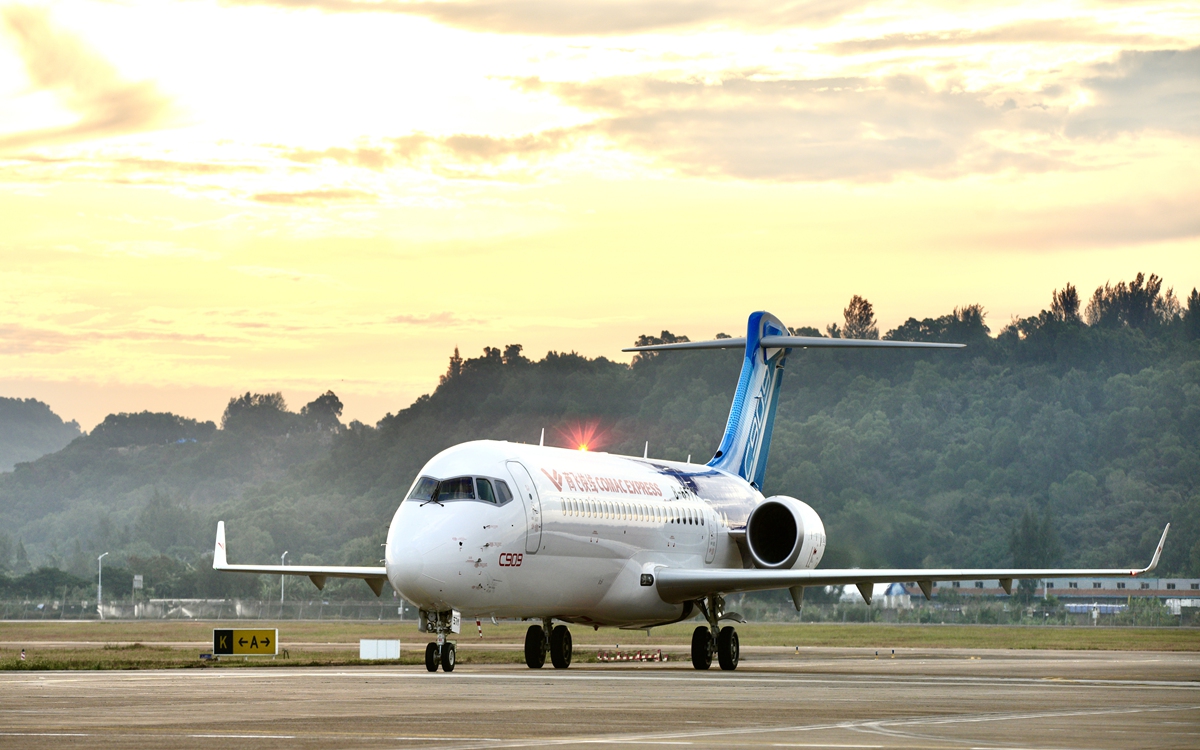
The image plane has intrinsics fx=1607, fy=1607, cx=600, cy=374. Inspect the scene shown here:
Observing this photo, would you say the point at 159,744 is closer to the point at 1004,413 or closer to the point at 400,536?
the point at 400,536

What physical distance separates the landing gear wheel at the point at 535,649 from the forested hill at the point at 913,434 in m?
39.8

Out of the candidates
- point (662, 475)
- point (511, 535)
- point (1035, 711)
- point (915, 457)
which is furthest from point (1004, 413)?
point (1035, 711)

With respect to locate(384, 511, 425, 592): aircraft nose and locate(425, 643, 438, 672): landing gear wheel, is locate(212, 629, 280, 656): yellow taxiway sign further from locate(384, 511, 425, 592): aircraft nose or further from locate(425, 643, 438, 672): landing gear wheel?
locate(384, 511, 425, 592): aircraft nose

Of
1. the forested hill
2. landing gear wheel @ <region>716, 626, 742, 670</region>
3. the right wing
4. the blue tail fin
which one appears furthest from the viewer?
the forested hill

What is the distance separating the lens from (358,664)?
3684 centimetres

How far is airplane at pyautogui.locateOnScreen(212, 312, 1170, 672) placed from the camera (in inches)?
1168

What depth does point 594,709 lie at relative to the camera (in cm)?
1972

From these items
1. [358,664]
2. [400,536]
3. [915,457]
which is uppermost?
[915,457]

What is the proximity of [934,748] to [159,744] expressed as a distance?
22.9 feet

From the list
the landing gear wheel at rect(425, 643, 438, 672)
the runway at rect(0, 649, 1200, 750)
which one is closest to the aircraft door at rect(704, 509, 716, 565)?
the runway at rect(0, 649, 1200, 750)

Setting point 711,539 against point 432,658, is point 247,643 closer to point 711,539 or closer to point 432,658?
point 711,539

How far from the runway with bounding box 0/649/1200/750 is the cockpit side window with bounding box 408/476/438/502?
3.30 metres

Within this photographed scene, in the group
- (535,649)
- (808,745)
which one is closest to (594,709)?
(808,745)

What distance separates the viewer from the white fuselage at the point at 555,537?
95.9 feet
